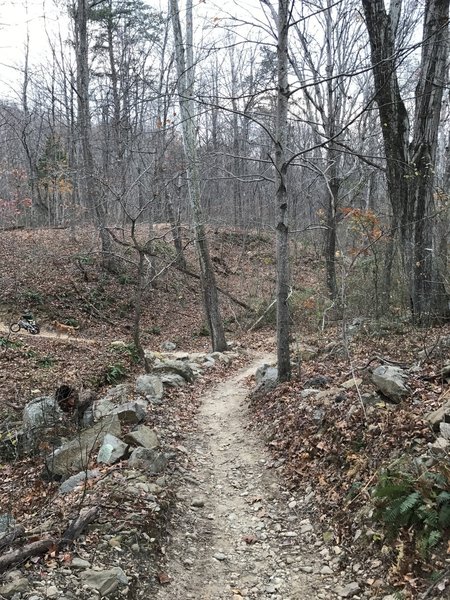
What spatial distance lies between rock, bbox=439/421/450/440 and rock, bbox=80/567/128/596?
2.70m

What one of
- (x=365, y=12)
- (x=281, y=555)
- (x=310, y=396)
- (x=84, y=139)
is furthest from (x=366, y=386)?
(x=84, y=139)

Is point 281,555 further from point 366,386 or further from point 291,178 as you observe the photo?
point 291,178

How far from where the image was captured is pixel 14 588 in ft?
10.1

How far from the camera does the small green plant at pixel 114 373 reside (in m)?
9.59

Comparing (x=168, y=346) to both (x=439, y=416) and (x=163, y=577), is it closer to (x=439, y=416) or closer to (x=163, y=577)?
(x=163, y=577)

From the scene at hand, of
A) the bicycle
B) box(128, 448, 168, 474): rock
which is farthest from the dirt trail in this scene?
the bicycle

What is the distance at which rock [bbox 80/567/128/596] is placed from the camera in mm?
3270

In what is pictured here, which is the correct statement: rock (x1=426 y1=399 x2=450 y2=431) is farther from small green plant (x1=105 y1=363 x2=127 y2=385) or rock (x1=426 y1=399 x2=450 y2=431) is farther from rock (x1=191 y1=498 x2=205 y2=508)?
small green plant (x1=105 y1=363 x2=127 y2=385)

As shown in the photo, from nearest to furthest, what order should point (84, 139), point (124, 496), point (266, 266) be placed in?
point (124, 496) → point (84, 139) → point (266, 266)

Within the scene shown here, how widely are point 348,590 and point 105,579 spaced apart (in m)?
1.73

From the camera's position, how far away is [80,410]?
7.35 meters

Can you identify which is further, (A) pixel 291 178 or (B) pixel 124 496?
(A) pixel 291 178

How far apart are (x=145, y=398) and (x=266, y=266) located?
16816mm

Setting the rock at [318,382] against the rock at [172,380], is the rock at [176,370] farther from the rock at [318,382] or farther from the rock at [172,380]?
the rock at [318,382]
